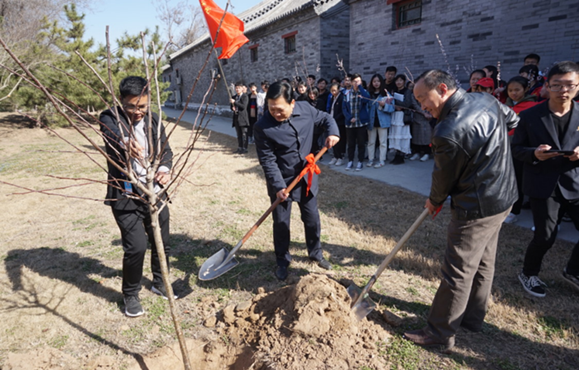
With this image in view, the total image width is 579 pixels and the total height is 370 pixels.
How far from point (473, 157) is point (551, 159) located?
50.6 inches

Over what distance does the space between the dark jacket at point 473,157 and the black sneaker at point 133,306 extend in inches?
101

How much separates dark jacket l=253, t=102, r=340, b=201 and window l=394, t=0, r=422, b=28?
25.2 feet

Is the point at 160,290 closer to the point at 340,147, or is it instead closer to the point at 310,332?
the point at 310,332

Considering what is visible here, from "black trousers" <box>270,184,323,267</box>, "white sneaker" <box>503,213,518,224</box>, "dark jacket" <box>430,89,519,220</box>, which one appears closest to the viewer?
"dark jacket" <box>430,89,519,220</box>

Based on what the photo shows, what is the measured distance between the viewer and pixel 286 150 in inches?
131

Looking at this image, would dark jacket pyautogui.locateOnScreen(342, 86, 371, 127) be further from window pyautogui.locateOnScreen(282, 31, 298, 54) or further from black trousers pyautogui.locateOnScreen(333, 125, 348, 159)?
window pyautogui.locateOnScreen(282, 31, 298, 54)

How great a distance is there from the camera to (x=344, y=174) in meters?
7.17

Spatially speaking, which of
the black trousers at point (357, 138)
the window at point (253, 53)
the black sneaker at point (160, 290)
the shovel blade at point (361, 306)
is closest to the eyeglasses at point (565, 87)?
the shovel blade at point (361, 306)

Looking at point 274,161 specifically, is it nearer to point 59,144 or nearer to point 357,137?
point 357,137

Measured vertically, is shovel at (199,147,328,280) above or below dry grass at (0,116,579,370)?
above

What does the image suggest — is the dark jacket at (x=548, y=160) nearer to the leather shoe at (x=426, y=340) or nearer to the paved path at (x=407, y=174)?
the leather shoe at (x=426, y=340)

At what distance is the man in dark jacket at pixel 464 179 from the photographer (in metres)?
2.07

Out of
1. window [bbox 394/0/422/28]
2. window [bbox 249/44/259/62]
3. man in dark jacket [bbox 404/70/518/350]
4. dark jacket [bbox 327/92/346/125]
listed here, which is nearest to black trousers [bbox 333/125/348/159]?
dark jacket [bbox 327/92/346/125]

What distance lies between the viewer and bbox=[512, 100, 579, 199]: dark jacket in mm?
2811
